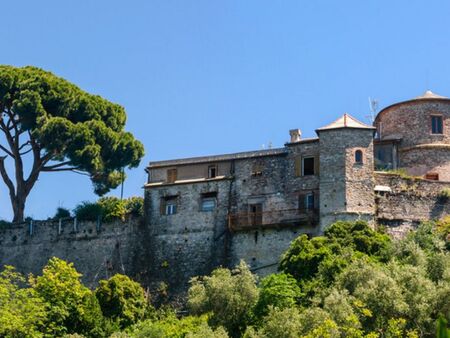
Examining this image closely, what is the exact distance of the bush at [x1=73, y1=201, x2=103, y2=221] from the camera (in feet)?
176

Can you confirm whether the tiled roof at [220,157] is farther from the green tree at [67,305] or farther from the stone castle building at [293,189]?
the green tree at [67,305]

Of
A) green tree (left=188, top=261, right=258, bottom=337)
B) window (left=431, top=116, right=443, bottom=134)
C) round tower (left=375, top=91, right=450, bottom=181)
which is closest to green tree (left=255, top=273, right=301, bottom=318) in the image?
green tree (left=188, top=261, right=258, bottom=337)

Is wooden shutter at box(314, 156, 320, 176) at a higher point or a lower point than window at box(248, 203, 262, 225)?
higher

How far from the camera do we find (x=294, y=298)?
136 feet

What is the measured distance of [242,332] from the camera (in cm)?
4106

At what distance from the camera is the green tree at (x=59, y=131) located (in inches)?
2179

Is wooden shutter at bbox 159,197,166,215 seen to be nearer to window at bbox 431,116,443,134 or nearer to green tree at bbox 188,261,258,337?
green tree at bbox 188,261,258,337

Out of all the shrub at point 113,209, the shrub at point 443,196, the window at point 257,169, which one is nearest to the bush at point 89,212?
the shrub at point 113,209

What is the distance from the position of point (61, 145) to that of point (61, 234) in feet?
15.6

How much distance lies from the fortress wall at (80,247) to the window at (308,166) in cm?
901

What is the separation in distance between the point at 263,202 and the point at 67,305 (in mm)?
11179

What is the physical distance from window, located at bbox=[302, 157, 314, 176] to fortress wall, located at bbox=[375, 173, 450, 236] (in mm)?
3031

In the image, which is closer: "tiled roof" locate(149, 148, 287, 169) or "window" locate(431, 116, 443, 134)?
"tiled roof" locate(149, 148, 287, 169)

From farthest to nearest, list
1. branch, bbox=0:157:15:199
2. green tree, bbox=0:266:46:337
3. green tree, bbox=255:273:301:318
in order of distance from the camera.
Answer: branch, bbox=0:157:15:199 < green tree, bbox=0:266:46:337 < green tree, bbox=255:273:301:318
